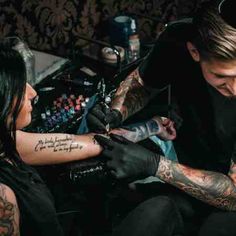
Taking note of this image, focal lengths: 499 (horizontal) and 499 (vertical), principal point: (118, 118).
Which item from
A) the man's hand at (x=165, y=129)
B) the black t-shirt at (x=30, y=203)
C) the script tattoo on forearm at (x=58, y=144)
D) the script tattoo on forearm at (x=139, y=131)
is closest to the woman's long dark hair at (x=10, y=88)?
the black t-shirt at (x=30, y=203)

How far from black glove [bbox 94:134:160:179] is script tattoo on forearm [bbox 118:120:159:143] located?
0.23 metres

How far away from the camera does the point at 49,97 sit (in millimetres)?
2951

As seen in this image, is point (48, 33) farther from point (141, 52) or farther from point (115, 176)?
point (115, 176)

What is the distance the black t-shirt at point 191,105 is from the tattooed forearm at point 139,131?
17cm

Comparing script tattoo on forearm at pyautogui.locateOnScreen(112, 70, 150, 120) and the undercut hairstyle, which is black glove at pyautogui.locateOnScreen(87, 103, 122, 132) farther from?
the undercut hairstyle

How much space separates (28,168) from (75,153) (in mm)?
380

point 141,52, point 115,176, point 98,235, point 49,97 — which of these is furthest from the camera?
point 141,52

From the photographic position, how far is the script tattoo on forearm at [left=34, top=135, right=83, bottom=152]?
7.95 feet

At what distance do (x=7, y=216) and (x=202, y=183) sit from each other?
3.28ft

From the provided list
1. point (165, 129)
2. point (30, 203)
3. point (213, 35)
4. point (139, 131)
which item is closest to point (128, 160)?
point (139, 131)

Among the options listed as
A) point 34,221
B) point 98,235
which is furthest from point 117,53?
point 34,221

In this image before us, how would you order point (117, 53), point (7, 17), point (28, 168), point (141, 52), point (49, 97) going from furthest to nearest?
1. point (141, 52)
2. point (7, 17)
3. point (117, 53)
4. point (49, 97)
5. point (28, 168)

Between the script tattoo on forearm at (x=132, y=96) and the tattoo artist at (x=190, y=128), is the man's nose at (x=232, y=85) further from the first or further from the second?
the script tattoo on forearm at (x=132, y=96)

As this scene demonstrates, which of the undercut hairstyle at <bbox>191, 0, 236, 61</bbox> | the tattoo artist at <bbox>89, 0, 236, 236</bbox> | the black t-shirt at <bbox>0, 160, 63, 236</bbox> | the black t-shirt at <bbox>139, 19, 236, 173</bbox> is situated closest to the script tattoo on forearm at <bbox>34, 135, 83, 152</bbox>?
the tattoo artist at <bbox>89, 0, 236, 236</bbox>
